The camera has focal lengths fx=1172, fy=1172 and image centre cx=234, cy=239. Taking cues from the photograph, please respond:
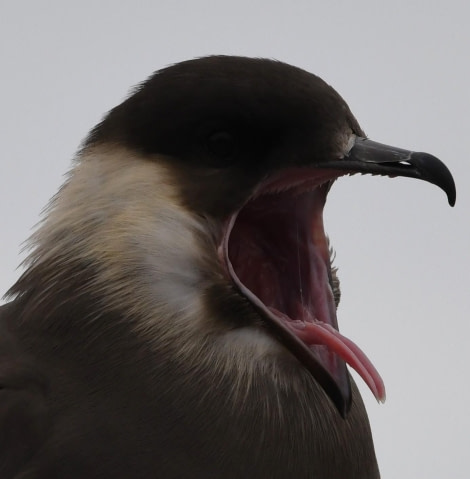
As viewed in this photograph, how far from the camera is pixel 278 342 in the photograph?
3.17 m

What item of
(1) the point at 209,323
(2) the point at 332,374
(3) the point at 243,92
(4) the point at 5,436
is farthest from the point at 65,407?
(3) the point at 243,92

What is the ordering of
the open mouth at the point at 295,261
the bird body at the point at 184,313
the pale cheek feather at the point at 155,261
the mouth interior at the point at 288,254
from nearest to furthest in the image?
the bird body at the point at 184,313 → the pale cheek feather at the point at 155,261 → the open mouth at the point at 295,261 → the mouth interior at the point at 288,254

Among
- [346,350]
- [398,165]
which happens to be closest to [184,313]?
[346,350]

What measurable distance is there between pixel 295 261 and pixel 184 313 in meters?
0.55

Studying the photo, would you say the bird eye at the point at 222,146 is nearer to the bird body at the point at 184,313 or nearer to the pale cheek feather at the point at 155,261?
the bird body at the point at 184,313

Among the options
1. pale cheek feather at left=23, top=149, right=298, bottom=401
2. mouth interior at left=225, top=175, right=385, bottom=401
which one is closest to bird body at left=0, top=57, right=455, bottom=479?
pale cheek feather at left=23, top=149, right=298, bottom=401

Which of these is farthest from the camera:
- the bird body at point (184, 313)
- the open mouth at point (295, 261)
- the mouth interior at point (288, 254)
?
the mouth interior at point (288, 254)

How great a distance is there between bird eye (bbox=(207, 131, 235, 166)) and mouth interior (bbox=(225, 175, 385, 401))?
0.20 metres

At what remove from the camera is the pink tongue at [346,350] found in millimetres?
3137

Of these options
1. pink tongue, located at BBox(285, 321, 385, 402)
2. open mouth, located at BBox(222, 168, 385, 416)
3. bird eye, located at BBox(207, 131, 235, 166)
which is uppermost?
bird eye, located at BBox(207, 131, 235, 166)

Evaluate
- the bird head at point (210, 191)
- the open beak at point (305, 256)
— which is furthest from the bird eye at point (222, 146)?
the open beak at point (305, 256)

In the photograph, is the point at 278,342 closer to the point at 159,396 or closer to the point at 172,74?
the point at 159,396

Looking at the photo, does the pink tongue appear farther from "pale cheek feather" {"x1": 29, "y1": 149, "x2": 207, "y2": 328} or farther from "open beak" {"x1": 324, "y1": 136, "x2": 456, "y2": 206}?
"open beak" {"x1": 324, "y1": 136, "x2": 456, "y2": 206}

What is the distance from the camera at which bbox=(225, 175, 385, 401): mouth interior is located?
3404 millimetres
